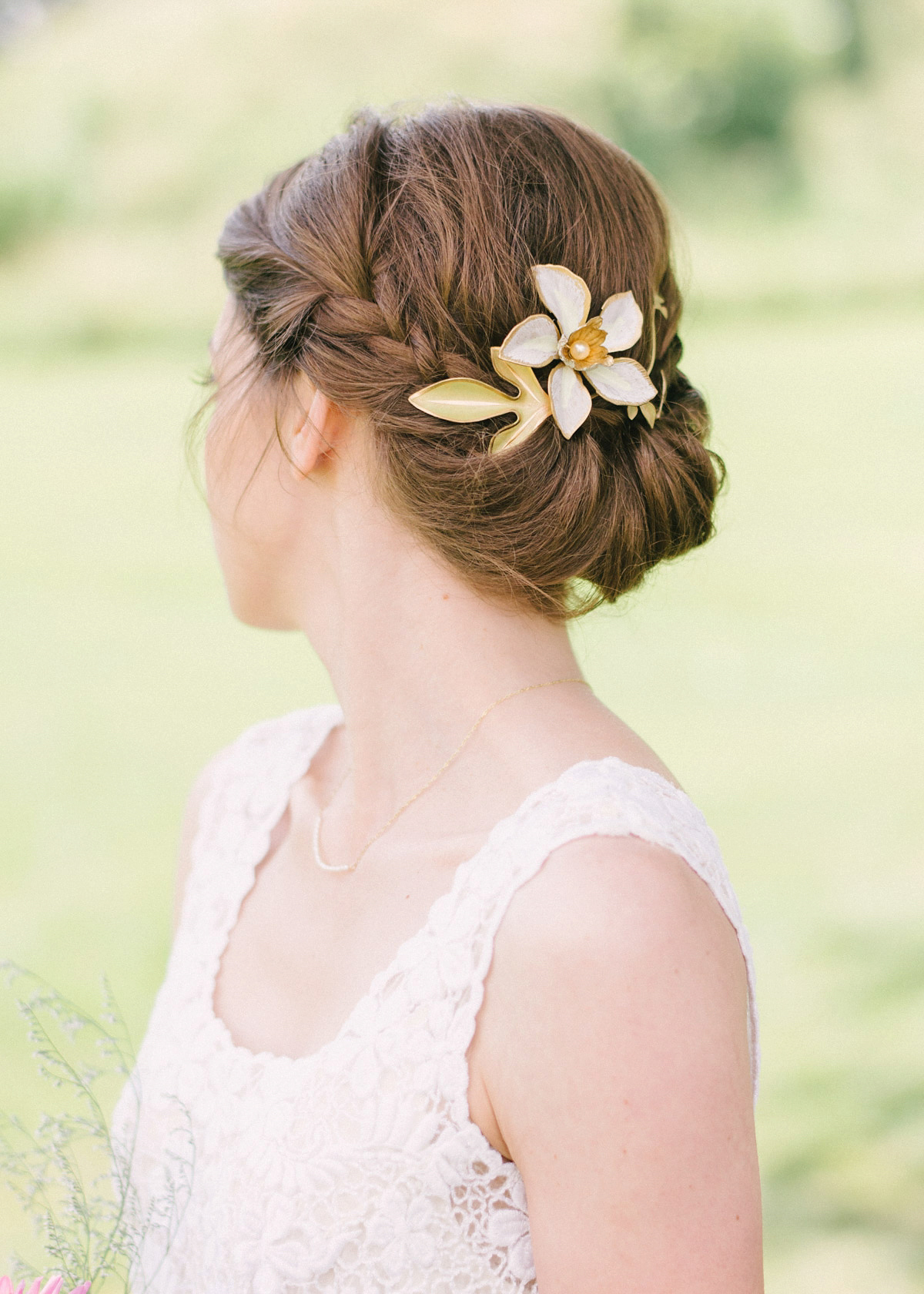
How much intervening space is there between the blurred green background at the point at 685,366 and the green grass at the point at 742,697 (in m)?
0.03

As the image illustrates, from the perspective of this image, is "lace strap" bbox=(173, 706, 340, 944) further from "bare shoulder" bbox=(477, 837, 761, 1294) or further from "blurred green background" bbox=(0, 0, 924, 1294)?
"blurred green background" bbox=(0, 0, 924, 1294)

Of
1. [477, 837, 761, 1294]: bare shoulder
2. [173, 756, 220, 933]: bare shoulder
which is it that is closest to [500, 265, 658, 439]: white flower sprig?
[477, 837, 761, 1294]: bare shoulder

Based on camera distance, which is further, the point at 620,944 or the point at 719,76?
the point at 719,76

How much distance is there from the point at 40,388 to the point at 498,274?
10.9 m

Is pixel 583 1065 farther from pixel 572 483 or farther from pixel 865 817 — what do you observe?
pixel 865 817

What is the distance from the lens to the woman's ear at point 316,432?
1388mm

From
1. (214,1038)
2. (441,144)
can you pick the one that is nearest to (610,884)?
(214,1038)

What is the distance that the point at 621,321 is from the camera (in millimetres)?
1323

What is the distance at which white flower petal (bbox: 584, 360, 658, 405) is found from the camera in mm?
1326

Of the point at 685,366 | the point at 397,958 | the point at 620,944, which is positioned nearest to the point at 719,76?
the point at 685,366

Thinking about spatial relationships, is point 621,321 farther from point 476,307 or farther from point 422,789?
point 422,789

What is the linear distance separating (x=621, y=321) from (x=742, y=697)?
18.7 feet

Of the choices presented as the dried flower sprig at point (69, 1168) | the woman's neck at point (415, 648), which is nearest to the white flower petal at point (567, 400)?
the woman's neck at point (415, 648)

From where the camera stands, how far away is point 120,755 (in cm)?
625
